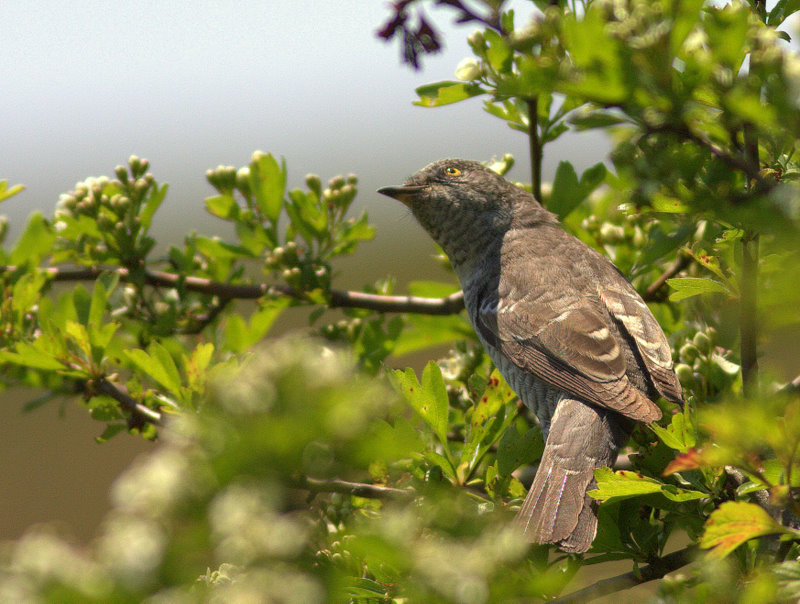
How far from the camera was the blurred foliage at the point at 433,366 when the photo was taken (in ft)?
1.96

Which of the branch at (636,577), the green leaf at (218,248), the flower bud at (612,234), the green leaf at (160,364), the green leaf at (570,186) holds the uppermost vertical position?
the green leaf at (570,186)

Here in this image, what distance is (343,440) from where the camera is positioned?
0.59 metres

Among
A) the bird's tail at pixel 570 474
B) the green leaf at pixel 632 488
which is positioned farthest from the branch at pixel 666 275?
the green leaf at pixel 632 488

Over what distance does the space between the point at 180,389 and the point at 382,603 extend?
2.55 feet

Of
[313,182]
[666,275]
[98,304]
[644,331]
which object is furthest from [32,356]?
[666,275]

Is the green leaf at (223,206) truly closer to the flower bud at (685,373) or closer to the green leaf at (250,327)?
the green leaf at (250,327)

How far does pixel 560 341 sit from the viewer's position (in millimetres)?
2576

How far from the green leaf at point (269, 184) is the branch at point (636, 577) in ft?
5.72

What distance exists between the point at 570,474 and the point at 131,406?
136 cm

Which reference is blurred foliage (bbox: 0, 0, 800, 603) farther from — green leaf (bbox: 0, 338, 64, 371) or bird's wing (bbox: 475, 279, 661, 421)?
bird's wing (bbox: 475, 279, 661, 421)

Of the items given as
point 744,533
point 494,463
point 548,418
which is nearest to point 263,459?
point 744,533

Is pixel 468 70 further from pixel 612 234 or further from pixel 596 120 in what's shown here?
pixel 596 120

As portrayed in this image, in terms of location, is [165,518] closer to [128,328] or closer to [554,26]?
[554,26]

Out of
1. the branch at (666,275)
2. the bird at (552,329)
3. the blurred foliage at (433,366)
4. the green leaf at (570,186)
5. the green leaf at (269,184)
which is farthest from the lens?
the green leaf at (269,184)
